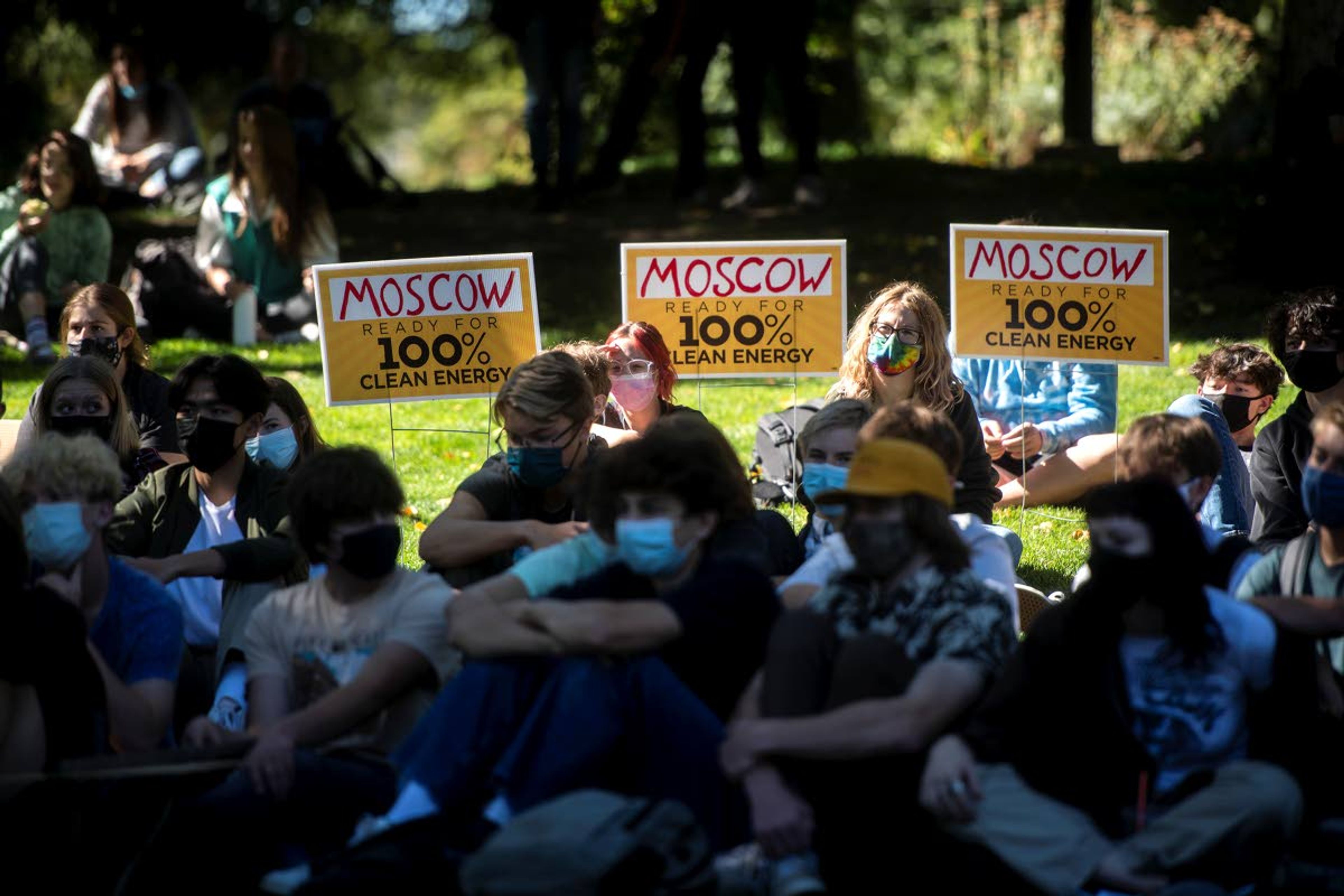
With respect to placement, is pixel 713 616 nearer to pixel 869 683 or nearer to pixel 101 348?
pixel 869 683

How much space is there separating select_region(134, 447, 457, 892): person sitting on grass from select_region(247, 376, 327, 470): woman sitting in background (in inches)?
47.0

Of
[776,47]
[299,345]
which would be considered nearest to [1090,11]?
[776,47]

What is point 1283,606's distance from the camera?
4.65 m

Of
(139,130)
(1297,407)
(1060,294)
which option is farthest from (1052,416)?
(139,130)

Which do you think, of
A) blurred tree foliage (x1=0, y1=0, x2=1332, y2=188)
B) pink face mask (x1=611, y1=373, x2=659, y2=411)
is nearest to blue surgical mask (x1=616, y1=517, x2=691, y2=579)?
pink face mask (x1=611, y1=373, x2=659, y2=411)

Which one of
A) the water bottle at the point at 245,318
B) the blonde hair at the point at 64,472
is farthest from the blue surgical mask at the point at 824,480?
the water bottle at the point at 245,318

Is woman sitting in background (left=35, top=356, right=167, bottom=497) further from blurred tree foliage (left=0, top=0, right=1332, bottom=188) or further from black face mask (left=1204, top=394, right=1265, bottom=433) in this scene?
blurred tree foliage (left=0, top=0, right=1332, bottom=188)

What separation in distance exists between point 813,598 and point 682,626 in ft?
1.10

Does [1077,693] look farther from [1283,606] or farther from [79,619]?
[79,619]

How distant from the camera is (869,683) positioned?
14.4 feet

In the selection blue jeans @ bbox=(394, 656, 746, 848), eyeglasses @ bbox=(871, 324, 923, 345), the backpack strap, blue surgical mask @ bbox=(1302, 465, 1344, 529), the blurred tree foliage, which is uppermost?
the blurred tree foliage

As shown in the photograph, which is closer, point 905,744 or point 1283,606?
point 905,744

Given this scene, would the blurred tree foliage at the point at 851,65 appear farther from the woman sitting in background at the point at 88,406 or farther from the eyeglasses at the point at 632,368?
the woman sitting in background at the point at 88,406

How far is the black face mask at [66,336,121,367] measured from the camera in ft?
24.2
